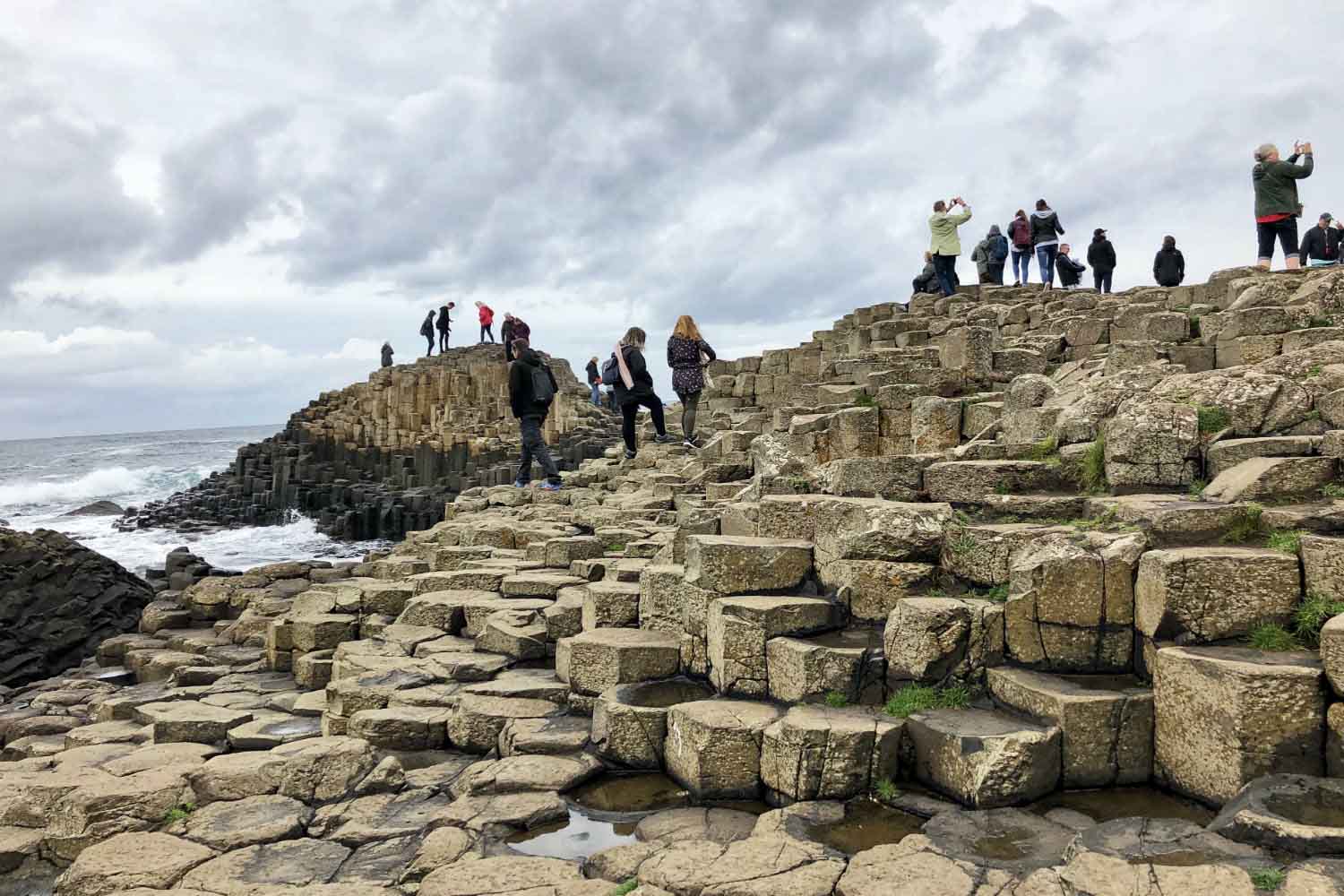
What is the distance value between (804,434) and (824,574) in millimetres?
4801

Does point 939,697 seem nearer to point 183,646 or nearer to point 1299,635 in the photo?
point 1299,635

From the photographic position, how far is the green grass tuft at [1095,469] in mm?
6223

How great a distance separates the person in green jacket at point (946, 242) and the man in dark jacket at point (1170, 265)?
12.2 feet

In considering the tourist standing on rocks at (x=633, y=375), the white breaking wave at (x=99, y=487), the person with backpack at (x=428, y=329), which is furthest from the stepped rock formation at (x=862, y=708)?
the white breaking wave at (x=99, y=487)

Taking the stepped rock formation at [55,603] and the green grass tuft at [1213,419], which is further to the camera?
the stepped rock formation at [55,603]

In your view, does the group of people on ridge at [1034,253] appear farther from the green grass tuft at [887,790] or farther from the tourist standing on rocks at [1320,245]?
the green grass tuft at [887,790]

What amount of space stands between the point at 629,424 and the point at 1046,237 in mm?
10128

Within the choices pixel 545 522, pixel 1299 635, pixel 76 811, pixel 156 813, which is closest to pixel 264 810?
pixel 156 813

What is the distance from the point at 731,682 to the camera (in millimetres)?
5629

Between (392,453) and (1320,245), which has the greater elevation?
(1320,245)

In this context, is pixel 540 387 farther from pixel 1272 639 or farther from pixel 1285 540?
pixel 1272 639

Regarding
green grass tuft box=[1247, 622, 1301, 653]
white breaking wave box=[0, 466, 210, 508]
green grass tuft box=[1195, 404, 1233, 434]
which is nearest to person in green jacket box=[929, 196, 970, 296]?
green grass tuft box=[1195, 404, 1233, 434]

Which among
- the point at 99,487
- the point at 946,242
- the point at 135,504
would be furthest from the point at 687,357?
the point at 99,487

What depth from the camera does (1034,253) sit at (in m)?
18.9
